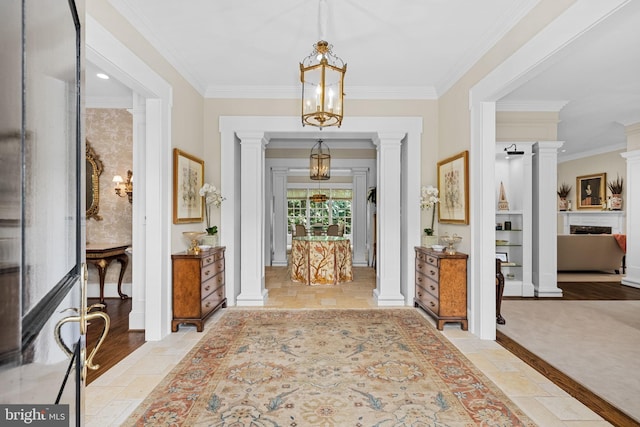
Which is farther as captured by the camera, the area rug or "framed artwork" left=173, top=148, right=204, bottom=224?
"framed artwork" left=173, top=148, right=204, bottom=224

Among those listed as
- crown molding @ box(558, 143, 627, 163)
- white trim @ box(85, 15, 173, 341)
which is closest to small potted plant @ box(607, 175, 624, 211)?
crown molding @ box(558, 143, 627, 163)

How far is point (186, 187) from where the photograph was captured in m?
3.95

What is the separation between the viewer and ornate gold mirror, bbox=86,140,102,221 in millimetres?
4887

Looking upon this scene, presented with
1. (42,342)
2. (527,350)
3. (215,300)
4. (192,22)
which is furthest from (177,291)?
(527,350)

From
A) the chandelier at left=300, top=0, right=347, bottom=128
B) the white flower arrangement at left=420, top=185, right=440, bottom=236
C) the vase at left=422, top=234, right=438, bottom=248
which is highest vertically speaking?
the chandelier at left=300, top=0, right=347, bottom=128

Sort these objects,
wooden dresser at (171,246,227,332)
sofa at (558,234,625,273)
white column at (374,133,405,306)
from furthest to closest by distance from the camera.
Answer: sofa at (558,234,625,273) < white column at (374,133,405,306) < wooden dresser at (171,246,227,332)

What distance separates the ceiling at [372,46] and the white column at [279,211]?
12.8ft

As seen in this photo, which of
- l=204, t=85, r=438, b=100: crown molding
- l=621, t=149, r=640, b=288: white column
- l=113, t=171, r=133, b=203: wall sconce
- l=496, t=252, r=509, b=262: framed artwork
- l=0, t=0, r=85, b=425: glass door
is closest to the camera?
l=0, t=0, r=85, b=425: glass door

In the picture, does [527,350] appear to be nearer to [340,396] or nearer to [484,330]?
[484,330]

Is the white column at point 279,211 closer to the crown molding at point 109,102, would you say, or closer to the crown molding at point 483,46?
the crown molding at point 109,102

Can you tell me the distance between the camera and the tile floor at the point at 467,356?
2.13 m

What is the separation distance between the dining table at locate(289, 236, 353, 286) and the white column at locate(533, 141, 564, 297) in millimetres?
3073

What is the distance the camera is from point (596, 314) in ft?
13.8

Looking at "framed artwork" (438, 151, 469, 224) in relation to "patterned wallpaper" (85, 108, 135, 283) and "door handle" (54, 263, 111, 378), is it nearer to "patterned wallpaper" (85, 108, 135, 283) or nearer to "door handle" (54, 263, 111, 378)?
"door handle" (54, 263, 111, 378)
